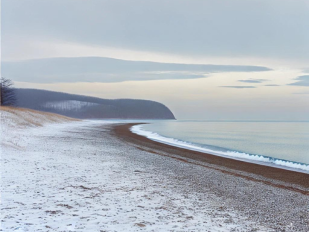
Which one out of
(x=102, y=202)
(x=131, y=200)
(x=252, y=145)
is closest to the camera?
(x=102, y=202)

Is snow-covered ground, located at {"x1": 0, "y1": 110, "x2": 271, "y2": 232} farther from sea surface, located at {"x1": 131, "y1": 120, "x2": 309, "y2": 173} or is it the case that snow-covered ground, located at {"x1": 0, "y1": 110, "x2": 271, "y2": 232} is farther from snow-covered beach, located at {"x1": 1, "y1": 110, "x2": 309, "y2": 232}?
sea surface, located at {"x1": 131, "y1": 120, "x2": 309, "y2": 173}

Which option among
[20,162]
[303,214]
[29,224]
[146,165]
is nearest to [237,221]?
[303,214]

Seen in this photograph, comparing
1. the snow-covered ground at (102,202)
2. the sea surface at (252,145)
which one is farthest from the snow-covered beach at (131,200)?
the sea surface at (252,145)

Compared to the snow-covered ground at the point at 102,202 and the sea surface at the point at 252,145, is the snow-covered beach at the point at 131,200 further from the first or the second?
the sea surface at the point at 252,145

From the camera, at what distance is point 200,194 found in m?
8.67

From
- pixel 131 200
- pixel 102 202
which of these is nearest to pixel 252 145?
pixel 131 200

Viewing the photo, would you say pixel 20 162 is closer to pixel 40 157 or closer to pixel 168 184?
pixel 40 157

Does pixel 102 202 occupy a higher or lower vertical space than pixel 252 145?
higher

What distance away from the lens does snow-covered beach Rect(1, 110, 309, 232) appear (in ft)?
19.8

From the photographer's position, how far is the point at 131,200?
7.60 meters

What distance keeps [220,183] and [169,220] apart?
4.63 metres

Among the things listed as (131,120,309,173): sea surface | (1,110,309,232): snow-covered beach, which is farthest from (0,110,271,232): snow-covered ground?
(131,120,309,173): sea surface

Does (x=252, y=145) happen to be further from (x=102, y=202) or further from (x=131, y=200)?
(x=102, y=202)

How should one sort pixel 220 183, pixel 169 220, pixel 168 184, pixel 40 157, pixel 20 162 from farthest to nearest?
1. pixel 40 157
2. pixel 20 162
3. pixel 220 183
4. pixel 168 184
5. pixel 169 220
